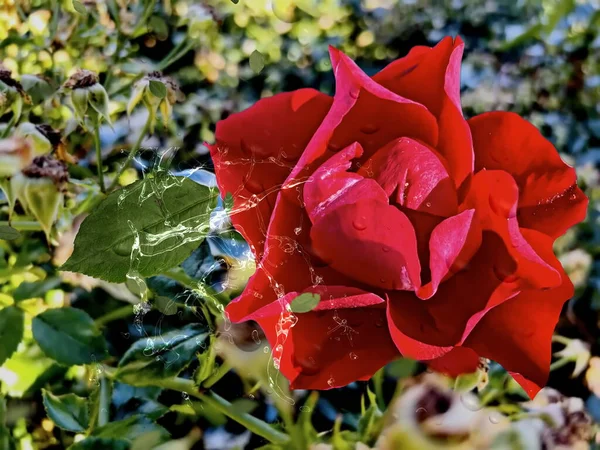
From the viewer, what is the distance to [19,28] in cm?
35

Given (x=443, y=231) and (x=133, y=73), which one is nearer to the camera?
(x=443, y=231)

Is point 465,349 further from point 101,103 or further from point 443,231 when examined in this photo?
point 101,103

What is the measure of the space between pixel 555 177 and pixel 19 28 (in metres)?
0.30

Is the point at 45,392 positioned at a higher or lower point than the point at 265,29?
lower

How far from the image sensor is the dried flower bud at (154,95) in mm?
305

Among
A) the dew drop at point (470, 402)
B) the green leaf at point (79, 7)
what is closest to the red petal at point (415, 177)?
the dew drop at point (470, 402)

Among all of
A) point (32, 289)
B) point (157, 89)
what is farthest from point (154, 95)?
point (32, 289)

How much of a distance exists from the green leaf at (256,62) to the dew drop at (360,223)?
148 millimetres

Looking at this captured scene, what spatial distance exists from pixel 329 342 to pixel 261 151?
3.0 inches

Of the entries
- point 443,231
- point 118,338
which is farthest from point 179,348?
point 443,231

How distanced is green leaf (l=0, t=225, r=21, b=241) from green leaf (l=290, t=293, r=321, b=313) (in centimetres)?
17

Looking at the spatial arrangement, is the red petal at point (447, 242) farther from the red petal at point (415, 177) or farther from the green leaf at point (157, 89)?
the green leaf at point (157, 89)

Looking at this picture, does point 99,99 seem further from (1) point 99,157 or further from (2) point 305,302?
(2) point 305,302

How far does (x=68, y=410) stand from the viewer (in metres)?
0.28
